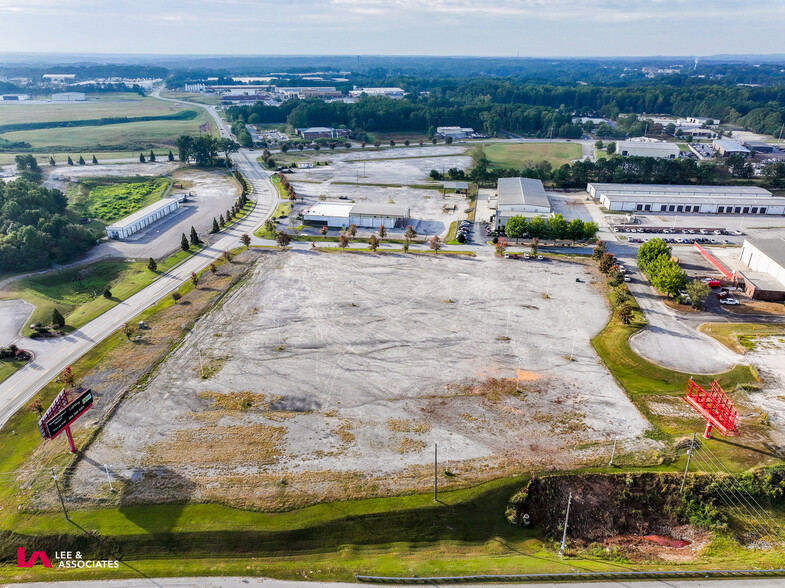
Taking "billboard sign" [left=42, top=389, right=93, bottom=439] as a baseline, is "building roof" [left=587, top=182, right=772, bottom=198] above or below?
above

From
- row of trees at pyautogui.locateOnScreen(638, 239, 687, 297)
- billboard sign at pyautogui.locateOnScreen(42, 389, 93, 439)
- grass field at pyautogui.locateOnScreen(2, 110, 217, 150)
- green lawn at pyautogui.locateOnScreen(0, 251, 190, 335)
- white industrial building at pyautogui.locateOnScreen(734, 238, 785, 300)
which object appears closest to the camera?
billboard sign at pyautogui.locateOnScreen(42, 389, 93, 439)

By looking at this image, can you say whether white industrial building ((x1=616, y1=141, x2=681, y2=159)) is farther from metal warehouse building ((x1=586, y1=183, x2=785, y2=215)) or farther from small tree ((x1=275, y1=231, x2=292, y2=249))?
small tree ((x1=275, y1=231, x2=292, y2=249))

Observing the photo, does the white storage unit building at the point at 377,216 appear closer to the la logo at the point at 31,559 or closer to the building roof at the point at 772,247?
the building roof at the point at 772,247

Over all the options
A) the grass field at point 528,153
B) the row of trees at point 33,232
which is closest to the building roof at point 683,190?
the grass field at point 528,153

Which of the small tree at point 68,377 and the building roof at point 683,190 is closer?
the small tree at point 68,377

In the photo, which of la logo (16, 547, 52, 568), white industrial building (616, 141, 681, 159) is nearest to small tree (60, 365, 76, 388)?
la logo (16, 547, 52, 568)
